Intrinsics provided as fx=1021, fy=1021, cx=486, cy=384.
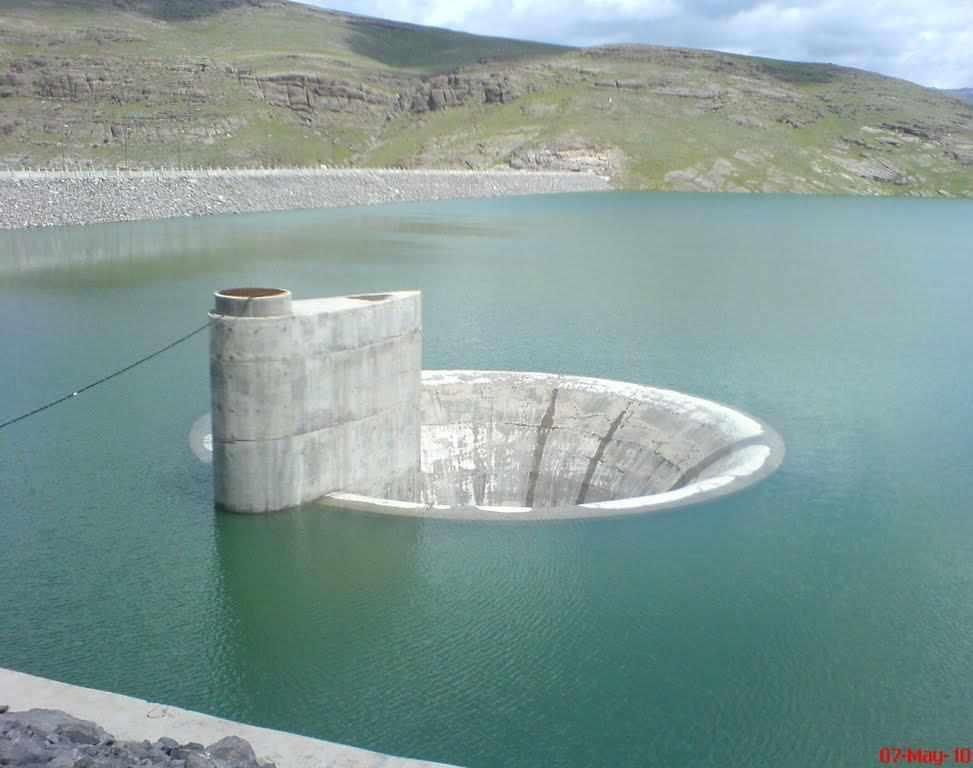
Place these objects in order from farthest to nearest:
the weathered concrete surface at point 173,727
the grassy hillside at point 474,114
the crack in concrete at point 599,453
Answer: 1. the grassy hillside at point 474,114
2. the crack in concrete at point 599,453
3. the weathered concrete surface at point 173,727

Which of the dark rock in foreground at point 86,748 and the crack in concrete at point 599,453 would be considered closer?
the dark rock in foreground at point 86,748

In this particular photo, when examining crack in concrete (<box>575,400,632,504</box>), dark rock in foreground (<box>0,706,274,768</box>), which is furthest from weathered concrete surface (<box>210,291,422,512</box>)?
dark rock in foreground (<box>0,706,274,768</box>)

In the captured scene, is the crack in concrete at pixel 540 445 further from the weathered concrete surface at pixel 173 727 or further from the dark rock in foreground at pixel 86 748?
the dark rock in foreground at pixel 86 748

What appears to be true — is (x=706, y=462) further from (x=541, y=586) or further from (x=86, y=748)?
(x=86, y=748)

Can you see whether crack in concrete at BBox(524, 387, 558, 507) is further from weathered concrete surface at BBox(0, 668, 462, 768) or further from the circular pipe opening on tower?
weathered concrete surface at BBox(0, 668, 462, 768)

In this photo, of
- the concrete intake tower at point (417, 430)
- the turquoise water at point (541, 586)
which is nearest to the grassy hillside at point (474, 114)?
the turquoise water at point (541, 586)

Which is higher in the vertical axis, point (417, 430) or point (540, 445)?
point (417, 430)

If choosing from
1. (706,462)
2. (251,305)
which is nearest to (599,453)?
(706,462)
